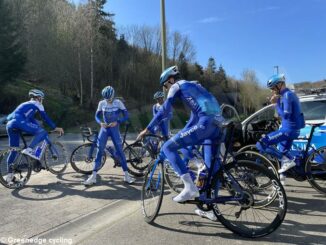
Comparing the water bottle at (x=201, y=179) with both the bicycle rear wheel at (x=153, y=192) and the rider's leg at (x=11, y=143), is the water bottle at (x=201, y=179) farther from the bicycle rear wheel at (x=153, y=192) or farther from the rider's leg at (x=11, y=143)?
the rider's leg at (x=11, y=143)

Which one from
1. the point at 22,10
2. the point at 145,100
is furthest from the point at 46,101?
the point at 145,100

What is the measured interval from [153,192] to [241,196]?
1.26m

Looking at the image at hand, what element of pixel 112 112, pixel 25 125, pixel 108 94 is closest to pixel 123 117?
pixel 112 112

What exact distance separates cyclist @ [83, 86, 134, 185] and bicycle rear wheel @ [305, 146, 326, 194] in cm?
339

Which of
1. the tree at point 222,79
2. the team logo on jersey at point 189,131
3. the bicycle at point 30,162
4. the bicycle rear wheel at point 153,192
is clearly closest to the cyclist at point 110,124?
the bicycle at point 30,162

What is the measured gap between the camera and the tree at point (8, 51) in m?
28.8

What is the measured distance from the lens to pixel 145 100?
49250 millimetres

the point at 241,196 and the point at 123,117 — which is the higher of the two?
the point at 123,117

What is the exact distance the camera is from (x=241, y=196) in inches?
176

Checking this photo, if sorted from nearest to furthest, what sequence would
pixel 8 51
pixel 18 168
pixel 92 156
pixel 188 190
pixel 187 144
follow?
pixel 188 190, pixel 187 144, pixel 18 168, pixel 92 156, pixel 8 51

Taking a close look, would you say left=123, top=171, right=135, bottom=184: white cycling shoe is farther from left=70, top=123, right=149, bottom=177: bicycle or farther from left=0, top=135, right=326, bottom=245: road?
left=70, top=123, right=149, bottom=177: bicycle

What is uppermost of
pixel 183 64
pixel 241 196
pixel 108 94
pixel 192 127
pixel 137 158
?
pixel 183 64

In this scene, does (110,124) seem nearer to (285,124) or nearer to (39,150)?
(39,150)

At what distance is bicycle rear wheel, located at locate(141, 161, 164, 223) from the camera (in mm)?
4910
